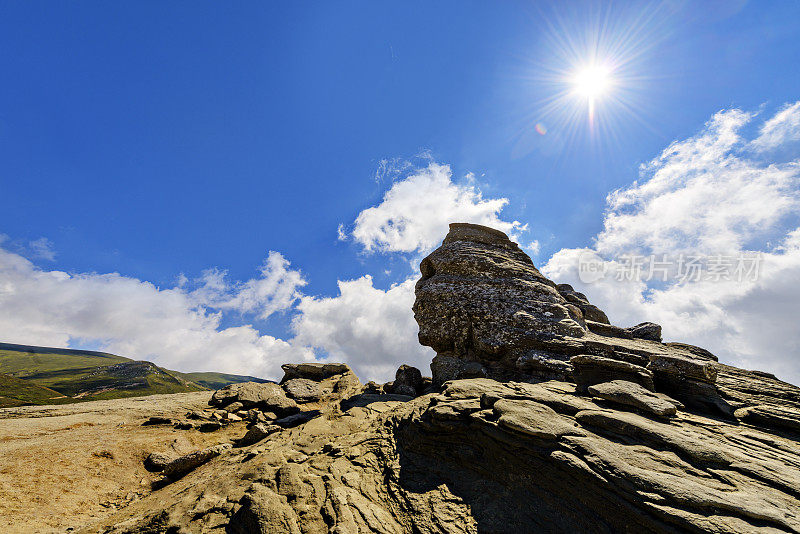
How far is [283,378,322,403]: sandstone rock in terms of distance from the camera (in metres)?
26.3

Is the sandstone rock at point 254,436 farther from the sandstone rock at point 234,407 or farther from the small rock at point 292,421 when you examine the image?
the sandstone rock at point 234,407

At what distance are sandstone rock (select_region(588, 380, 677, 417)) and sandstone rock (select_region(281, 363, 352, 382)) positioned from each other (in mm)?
27860

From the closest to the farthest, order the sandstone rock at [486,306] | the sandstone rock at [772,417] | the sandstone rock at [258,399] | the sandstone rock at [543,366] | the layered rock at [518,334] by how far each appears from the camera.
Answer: the sandstone rock at [772,417] → the layered rock at [518,334] → the sandstone rock at [543,366] → the sandstone rock at [486,306] → the sandstone rock at [258,399]

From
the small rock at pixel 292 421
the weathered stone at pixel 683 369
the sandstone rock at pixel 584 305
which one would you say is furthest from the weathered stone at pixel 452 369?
the sandstone rock at pixel 584 305

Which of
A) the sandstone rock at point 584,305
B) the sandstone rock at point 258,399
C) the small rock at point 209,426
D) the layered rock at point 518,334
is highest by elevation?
the sandstone rock at point 584,305

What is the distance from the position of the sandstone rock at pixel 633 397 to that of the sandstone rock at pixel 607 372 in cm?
102

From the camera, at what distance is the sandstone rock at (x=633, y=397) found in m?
11.6

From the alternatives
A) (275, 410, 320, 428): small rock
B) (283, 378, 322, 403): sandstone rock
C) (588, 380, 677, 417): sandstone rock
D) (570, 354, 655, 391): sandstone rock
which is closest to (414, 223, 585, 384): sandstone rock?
(570, 354, 655, 391): sandstone rock

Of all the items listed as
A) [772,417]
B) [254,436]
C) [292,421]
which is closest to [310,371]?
[292,421]

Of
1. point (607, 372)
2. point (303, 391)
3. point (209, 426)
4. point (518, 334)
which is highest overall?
point (518, 334)

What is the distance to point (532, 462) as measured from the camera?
10508mm

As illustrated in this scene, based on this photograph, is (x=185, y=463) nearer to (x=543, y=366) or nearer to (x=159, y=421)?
(x=159, y=421)

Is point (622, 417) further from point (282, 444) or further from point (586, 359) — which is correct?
point (282, 444)

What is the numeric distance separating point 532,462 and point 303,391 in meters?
22.2
